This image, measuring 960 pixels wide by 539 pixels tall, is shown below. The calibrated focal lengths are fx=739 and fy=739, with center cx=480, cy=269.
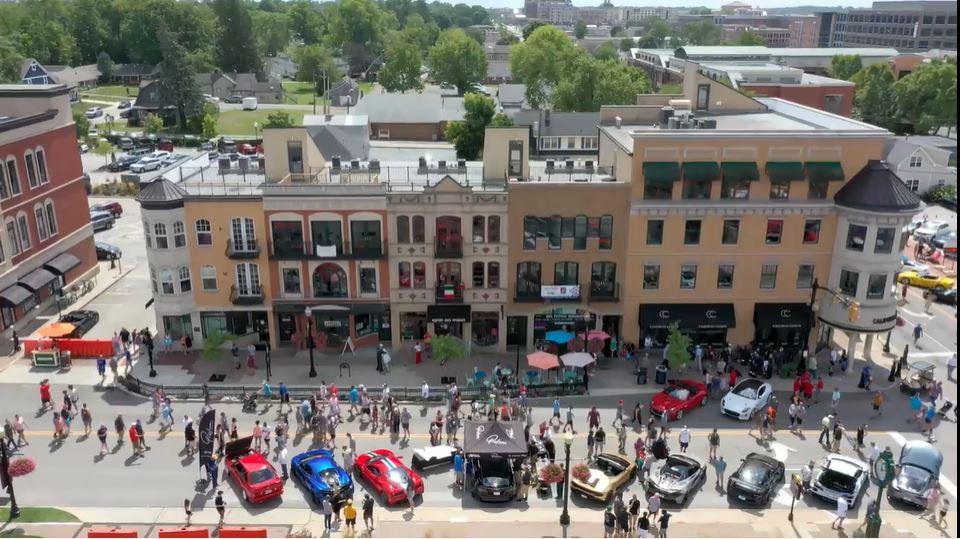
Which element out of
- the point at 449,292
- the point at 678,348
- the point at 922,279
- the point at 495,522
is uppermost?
the point at 449,292

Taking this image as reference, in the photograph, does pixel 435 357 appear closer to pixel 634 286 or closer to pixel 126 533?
pixel 634 286

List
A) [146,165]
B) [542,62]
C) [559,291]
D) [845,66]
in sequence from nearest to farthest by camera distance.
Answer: [559,291]
[146,165]
[845,66]
[542,62]

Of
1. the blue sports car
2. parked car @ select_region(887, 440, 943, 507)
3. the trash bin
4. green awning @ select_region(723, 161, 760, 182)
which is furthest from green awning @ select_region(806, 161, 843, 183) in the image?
the blue sports car

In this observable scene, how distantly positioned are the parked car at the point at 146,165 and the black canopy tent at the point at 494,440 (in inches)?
2768

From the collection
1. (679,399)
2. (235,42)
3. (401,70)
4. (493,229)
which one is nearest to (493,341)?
(493,229)

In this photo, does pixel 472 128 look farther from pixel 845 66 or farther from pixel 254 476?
pixel 845 66

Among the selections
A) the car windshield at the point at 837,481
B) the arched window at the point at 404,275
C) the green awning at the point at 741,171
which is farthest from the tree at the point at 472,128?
the car windshield at the point at 837,481

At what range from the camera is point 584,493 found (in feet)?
96.6

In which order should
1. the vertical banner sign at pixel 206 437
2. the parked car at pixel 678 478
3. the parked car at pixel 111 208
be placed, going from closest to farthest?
the parked car at pixel 678 478 < the vertical banner sign at pixel 206 437 < the parked car at pixel 111 208

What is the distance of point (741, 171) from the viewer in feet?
131

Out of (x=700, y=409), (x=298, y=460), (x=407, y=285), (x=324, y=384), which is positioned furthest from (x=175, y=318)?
(x=700, y=409)

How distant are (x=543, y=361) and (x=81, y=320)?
94.9ft

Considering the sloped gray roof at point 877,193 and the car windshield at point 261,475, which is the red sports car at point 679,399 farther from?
the car windshield at point 261,475

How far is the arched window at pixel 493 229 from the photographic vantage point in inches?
1626
